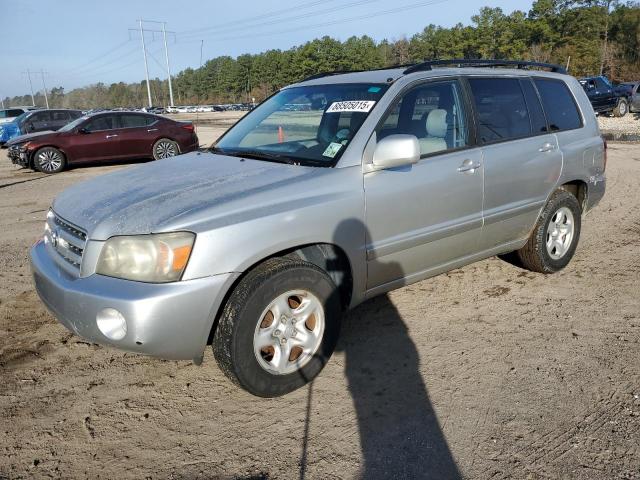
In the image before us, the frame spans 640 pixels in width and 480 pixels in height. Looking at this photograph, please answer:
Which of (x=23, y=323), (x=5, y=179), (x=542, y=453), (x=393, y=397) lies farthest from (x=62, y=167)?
(x=542, y=453)

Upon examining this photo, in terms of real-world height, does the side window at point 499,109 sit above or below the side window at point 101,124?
above

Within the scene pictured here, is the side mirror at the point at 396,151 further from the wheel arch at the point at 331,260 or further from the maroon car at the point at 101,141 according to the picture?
the maroon car at the point at 101,141

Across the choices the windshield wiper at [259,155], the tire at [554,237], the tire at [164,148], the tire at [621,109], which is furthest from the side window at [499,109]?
the tire at [621,109]

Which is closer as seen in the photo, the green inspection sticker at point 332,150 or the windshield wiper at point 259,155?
the green inspection sticker at point 332,150

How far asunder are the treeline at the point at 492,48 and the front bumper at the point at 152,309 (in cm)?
4085

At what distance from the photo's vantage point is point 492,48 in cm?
6888

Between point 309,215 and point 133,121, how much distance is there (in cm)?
1238

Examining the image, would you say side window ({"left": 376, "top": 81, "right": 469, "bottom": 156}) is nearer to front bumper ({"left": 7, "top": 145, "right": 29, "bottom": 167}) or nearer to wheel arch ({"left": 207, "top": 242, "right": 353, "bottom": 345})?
wheel arch ({"left": 207, "top": 242, "right": 353, "bottom": 345})

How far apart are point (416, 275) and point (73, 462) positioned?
94.8 inches

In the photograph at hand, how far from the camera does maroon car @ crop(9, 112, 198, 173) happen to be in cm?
1293

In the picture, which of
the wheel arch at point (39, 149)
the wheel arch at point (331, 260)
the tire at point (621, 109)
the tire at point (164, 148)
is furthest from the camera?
the tire at point (621, 109)

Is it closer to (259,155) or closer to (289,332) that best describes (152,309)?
(289,332)

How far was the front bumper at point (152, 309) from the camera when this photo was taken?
2.58 metres

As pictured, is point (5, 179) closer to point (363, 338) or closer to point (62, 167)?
point (62, 167)
